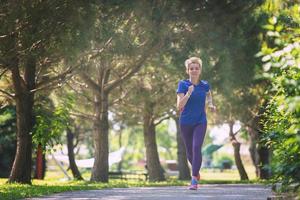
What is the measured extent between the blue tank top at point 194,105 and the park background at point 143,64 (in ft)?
3.41

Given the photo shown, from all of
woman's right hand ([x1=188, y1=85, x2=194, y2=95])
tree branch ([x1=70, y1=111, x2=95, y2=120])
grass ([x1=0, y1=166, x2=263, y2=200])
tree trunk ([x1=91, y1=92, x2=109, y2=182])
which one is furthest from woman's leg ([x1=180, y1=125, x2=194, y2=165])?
tree branch ([x1=70, y1=111, x2=95, y2=120])

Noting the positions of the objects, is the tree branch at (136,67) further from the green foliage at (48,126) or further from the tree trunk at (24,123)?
the tree trunk at (24,123)

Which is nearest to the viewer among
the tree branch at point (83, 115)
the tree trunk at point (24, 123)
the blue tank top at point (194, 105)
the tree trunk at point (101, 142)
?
the blue tank top at point (194, 105)

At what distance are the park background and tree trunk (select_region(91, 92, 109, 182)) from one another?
4 centimetres

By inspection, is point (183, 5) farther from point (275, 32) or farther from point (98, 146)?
point (275, 32)

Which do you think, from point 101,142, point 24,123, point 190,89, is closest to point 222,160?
point 101,142

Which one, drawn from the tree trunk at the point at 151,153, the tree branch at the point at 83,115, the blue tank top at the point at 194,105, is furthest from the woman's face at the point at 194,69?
the tree trunk at the point at 151,153

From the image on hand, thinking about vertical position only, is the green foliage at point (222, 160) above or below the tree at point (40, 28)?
above

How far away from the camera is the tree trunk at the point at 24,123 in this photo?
1845 cm

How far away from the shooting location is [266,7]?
6137 millimetres

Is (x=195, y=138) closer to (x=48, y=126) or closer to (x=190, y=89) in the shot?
(x=190, y=89)

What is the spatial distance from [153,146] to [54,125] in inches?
544

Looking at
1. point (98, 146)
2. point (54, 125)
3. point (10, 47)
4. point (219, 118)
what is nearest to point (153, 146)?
point (219, 118)

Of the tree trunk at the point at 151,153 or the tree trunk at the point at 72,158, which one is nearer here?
the tree trunk at the point at 151,153
